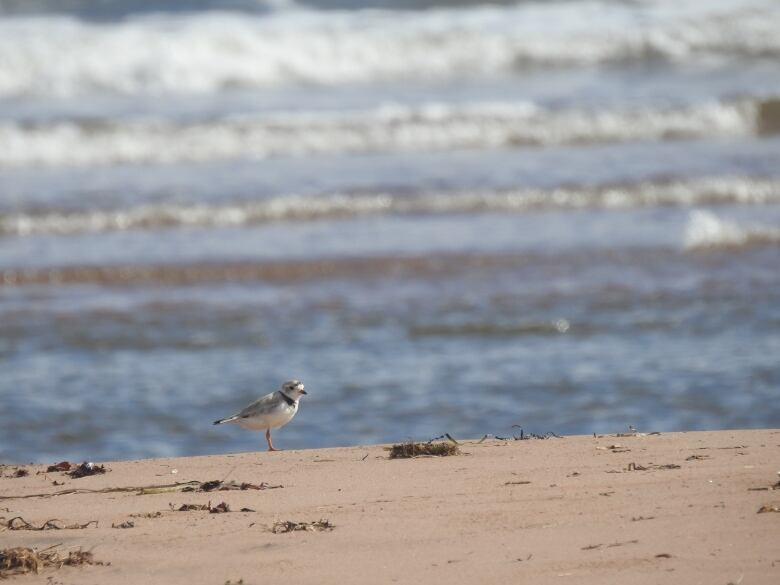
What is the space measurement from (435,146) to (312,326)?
8353 mm

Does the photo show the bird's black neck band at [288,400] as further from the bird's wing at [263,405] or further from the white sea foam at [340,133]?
the white sea foam at [340,133]

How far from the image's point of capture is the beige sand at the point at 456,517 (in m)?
3.94

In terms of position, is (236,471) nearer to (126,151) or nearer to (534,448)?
(534,448)

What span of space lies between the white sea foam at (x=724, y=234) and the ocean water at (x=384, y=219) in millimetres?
35

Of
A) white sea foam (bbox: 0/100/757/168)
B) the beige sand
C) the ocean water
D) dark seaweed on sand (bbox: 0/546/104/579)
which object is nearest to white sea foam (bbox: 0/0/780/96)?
the ocean water

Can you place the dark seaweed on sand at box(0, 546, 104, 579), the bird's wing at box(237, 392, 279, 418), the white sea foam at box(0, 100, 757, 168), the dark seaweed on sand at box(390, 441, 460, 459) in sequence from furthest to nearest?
the white sea foam at box(0, 100, 757, 168), the bird's wing at box(237, 392, 279, 418), the dark seaweed on sand at box(390, 441, 460, 459), the dark seaweed on sand at box(0, 546, 104, 579)

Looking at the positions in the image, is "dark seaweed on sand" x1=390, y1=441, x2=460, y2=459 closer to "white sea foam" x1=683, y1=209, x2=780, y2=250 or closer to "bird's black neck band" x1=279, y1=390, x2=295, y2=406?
"bird's black neck band" x1=279, y1=390, x2=295, y2=406

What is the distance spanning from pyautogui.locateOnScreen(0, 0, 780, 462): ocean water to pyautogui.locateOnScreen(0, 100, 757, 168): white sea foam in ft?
0.18

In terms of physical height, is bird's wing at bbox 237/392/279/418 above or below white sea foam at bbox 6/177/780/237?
below

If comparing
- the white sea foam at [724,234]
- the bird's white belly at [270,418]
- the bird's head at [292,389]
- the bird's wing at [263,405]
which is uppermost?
the white sea foam at [724,234]

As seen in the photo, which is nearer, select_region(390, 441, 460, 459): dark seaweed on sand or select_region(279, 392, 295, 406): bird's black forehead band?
select_region(390, 441, 460, 459): dark seaweed on sand

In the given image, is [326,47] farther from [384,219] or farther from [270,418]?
[270,418]

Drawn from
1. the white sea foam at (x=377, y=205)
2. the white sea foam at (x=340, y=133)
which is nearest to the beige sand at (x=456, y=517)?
the white sea foam at (x=377, y=205)

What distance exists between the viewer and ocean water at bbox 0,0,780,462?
786 centimetres
